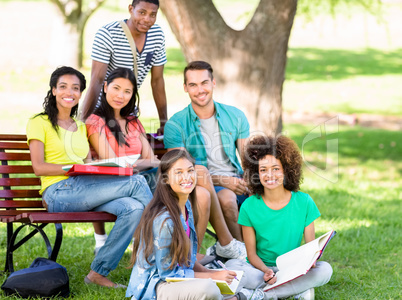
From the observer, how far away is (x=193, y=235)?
385 centimetres

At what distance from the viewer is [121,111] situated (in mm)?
4609

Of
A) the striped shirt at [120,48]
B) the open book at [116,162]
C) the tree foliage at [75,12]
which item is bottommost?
the open book at [116,162]

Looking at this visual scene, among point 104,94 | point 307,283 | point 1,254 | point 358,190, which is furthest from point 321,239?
point 358,190

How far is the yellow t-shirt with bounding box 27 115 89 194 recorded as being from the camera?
14.0 feet

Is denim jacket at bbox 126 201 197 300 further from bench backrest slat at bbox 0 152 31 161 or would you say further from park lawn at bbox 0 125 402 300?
bench backrest slat at bbox 0 152 31 161

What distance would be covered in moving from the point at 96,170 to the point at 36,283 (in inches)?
33.1

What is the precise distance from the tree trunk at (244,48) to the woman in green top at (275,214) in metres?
2.53

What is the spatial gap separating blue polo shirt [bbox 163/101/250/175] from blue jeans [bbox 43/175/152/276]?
2.16 feet

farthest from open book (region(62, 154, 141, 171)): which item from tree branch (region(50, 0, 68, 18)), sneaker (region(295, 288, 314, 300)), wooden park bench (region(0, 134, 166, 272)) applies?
tree branch (region(50, 0, 68, 18))

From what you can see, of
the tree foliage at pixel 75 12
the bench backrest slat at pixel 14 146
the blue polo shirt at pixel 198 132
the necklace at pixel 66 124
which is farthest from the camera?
the tree foliage at pixel 75 12

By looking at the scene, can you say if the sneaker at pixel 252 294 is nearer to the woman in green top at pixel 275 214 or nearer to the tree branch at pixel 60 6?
the woman in green top at pixel 275 214

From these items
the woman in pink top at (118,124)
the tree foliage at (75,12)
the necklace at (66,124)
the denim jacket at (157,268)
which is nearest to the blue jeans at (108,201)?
the woman in pink top at (118,124)

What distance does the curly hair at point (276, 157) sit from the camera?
4242mm

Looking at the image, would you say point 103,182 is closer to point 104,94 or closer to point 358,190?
point 104,94
